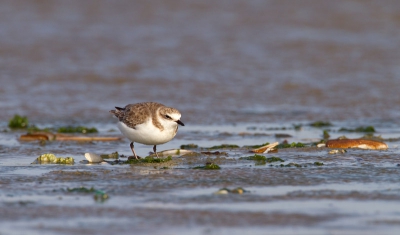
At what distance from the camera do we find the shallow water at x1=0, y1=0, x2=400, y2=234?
5.68m

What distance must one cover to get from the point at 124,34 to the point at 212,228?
13.0 m

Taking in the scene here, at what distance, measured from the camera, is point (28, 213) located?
5.68 m

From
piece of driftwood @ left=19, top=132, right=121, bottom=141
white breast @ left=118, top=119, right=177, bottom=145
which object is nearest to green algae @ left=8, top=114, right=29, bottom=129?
piece of driftwood @ left=19, top=132, right=121, bottom=141

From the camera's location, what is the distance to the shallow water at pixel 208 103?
18.6 feet

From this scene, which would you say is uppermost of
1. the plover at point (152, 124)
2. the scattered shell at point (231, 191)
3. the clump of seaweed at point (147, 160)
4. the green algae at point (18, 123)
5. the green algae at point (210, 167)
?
the green algae at point (18, 123)

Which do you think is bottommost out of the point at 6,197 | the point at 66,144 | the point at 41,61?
the point at 6,197

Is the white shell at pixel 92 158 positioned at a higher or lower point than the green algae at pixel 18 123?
lower

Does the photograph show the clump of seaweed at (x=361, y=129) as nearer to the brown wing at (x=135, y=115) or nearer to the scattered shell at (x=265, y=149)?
the scattered shell at (x=265, y=149)

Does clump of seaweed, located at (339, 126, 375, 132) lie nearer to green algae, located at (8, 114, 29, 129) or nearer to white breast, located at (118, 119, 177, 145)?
white breast, located at (118, 119, 177, 145)

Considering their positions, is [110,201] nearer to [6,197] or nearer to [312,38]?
[6,197]

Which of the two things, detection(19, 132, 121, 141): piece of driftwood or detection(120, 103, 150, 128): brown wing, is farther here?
detection(19, 132, 121, 141): piece of driftwood

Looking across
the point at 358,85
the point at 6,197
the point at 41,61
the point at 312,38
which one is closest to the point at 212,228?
the point at 6,197

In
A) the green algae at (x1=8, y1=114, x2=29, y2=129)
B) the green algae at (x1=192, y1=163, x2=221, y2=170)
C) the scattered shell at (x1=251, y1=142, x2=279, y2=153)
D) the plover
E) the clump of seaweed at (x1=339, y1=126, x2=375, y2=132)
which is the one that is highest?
the green algae at (x1=8, y1=114, x2=29, y2=129)

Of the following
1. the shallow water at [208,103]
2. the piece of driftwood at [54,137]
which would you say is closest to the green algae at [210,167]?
the shallow water at [208,103]
